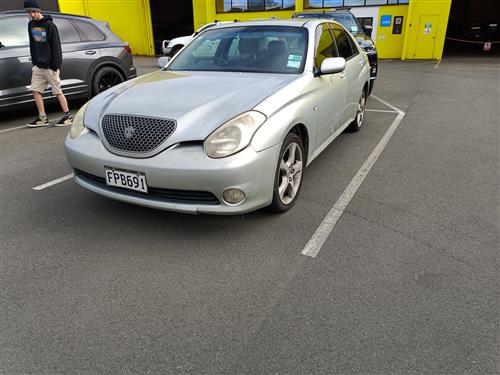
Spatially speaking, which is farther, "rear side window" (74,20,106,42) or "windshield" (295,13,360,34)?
"windshield" (295,13,360,34)

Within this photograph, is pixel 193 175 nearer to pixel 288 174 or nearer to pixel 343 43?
pixel 288 174

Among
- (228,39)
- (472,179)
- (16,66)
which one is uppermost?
(228,39)

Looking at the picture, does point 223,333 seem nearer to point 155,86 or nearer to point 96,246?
point 96,246

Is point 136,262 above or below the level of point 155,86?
below

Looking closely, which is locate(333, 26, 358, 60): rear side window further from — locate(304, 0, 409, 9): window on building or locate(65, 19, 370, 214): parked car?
locate(304, 0, 409, 9): window on building

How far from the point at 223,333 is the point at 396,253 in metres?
1.49

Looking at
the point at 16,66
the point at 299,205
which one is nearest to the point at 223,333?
the point at 299,205

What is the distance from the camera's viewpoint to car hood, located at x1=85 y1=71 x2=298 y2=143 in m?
2.84

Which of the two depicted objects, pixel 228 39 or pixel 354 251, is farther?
pixel 228 39

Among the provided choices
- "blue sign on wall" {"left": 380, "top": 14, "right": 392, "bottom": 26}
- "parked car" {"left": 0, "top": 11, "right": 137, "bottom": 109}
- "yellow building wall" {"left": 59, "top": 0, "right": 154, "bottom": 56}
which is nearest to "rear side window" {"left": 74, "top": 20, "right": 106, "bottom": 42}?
"parked car" {"left": 0, "top": 11, "right": 137, "bottom": 109}

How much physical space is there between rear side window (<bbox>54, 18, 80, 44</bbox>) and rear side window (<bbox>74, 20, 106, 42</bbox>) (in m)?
0.17

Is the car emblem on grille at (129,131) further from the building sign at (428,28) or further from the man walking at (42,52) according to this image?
the building sign at (428,28)

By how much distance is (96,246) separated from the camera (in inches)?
119

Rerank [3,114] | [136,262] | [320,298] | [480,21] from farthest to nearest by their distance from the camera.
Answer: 1. [480,21]
2. [3,114]
3. [136,262]
4. [320,298]
